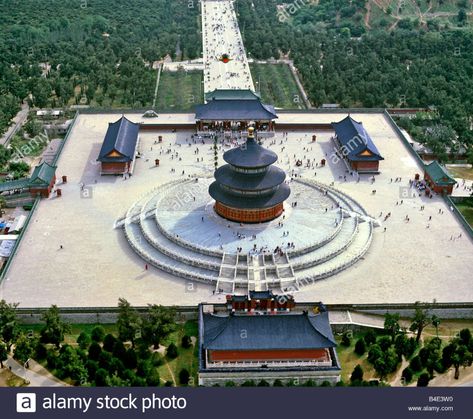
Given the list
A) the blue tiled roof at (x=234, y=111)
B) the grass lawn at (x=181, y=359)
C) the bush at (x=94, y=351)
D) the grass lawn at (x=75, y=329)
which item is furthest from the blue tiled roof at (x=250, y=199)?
the blue tiled roof at (x=234, y=111)

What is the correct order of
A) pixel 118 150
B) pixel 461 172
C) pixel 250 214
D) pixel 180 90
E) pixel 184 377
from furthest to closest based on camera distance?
1. pixel 180 90
2. pixel 461 172
3. pixel 118 150
4. pixel 250 214
5. pixel 184 377

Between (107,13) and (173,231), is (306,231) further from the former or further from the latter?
(107,13)

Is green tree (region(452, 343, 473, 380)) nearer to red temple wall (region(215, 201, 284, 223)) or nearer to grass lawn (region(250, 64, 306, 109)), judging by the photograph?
red temple wall (region(215, 201, 284, 223))

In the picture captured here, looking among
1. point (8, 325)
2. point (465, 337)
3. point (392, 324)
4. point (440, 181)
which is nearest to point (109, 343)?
point (8, 325)

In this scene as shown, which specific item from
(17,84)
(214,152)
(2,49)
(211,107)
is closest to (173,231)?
(214,152)

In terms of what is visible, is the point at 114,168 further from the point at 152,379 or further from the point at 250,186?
the point at 152,379

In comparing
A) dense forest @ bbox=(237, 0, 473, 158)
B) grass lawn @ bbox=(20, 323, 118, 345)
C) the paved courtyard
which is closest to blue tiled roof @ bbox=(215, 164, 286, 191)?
the paved courtyard
